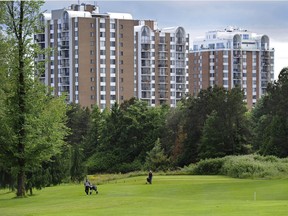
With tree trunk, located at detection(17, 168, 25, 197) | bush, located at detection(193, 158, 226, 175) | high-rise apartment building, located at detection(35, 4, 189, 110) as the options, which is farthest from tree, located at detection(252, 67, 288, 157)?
high-rise apartment building, located at detection(35, 4, 189, 110)

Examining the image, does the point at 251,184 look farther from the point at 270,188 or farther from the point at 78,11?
the point at 78,11

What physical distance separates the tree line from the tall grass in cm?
1134

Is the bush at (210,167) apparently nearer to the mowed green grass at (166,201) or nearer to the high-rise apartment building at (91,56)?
the mowed green grass at (166,201)

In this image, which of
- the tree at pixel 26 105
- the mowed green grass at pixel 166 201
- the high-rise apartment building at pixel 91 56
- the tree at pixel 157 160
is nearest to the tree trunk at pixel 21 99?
the tree at pixel 26 105

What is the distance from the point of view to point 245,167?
252 feet

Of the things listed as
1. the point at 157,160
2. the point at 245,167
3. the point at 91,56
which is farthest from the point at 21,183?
the point at 91,56

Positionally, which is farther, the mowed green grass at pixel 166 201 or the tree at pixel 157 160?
the tree at pixel 157 160

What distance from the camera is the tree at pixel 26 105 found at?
54.2 m

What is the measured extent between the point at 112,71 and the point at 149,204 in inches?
5766

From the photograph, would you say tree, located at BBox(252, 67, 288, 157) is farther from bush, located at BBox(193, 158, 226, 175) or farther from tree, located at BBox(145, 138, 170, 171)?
tree, located at BBox(145, 138, 170, 171)

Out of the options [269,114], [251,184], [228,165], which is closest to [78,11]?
[269,114]

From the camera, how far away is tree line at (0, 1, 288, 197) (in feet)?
179

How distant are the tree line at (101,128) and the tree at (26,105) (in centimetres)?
7

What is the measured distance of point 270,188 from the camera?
56188 millimetres
